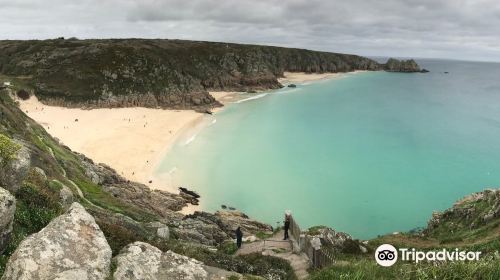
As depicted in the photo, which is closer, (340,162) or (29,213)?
(29,213)

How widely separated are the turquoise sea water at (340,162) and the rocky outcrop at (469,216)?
7.25 metres

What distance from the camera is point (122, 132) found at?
206ft

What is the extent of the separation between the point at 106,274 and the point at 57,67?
96745 mm

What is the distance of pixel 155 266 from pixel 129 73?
88.4 meters

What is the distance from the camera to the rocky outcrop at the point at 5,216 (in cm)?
966

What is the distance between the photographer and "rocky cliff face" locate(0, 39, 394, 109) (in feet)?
276

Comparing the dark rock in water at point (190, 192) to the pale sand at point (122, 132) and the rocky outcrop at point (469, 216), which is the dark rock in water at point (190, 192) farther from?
the rocky outcrop at point (469, 216)

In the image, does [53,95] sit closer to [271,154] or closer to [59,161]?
[271,154]

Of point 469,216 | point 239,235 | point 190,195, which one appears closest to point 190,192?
point 190,195

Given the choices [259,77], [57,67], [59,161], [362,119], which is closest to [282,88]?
[259,77]

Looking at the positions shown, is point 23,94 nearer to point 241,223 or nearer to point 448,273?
point 241,223

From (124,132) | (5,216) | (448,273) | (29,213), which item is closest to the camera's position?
(448,273)

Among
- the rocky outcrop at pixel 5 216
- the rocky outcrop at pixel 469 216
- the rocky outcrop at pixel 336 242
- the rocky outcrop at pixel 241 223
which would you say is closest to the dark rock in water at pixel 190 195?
the rocky outcrop at pixel 241 223

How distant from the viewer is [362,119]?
86250 mm
